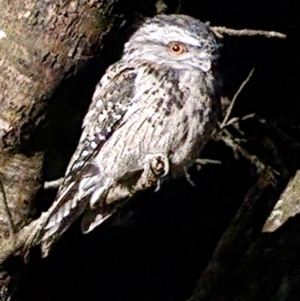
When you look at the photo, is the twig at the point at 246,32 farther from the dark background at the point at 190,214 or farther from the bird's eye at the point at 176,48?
the dark background at the point at 190,214

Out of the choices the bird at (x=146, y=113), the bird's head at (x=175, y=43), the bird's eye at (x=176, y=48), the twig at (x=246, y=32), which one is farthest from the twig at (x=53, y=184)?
the twig at (x=246, y=32)

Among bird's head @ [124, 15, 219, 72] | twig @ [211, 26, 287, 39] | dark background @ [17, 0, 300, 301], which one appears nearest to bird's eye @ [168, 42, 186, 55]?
bird's head @ [124, 15, 219, 72]

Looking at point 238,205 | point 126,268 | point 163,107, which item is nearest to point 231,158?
point 238,205

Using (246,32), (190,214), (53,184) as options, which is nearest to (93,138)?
(53,184)

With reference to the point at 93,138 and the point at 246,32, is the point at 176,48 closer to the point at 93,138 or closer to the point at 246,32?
the point at 246,32

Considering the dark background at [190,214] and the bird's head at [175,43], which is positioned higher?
the bird's head at [175,43]

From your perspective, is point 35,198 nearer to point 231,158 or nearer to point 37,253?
point 37,253
